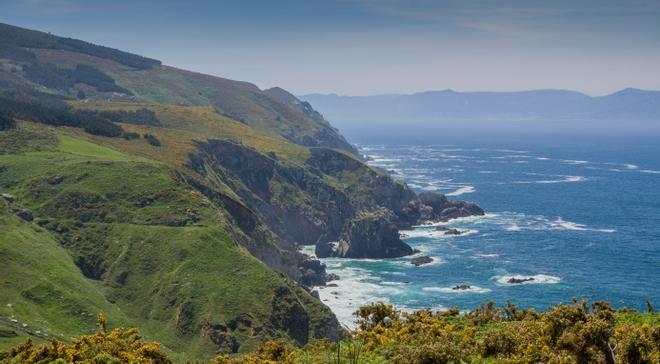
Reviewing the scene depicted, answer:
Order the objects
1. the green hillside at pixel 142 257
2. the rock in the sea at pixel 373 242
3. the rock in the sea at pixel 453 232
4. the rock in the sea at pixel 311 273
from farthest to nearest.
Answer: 1. the rock in the sea at pixel 453 232
2. the rock in the sea at pixel 373 242
3. the rock in the sea at pixel 311 273
4. the green hillside at pixel 142 257

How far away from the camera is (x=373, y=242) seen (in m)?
176

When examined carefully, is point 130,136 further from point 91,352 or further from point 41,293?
point 91,352

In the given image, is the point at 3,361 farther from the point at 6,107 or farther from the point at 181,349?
the point at 6,107

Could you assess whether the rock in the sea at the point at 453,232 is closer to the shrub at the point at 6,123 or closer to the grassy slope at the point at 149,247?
the grassy slope at the point at 149,247

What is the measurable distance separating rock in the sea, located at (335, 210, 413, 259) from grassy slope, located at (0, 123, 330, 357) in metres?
56.3

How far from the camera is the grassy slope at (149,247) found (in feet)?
318

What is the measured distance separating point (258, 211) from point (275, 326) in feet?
303

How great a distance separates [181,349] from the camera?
9131 cm

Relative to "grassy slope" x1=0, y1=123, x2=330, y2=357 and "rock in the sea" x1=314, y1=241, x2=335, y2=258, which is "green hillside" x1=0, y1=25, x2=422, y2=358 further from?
"rock in the sea" x1=314, y1=241, x2=335, y2=258

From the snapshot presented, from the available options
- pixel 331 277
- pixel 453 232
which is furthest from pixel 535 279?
pixel 453 232

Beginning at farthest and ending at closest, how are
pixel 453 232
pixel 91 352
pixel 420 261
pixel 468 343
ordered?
pixel 453 232, pixel 420 261, pixel 91 352, pixel 468 343

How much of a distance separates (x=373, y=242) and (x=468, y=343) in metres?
139

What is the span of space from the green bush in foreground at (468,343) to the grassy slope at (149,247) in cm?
3456

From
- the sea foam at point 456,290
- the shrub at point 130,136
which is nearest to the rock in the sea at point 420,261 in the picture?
the sea foam at point 456,290
